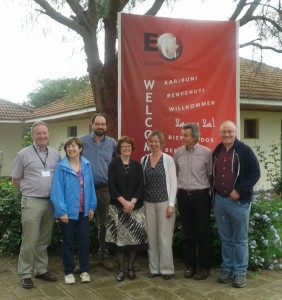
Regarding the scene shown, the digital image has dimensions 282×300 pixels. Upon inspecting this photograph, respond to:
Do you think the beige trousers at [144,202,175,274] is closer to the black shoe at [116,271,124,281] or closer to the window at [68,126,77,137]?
the black shoe at [116,271,124,281]

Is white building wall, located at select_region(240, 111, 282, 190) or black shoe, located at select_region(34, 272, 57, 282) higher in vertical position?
white building wall, located at select_region(240, 111, 282, 190)

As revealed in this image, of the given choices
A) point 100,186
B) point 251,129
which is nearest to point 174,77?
point 100,186

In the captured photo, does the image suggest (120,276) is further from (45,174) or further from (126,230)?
(45,174)

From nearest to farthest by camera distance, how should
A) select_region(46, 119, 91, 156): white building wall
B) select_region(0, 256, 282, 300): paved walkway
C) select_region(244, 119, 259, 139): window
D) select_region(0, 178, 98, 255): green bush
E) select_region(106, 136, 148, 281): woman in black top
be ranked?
select_region(0, 256, 282, 300): paved walkway < select_region(106, 136, 148, 281): woman in black top < select_region(0, 178, 98, 255): green bush < select_region(244, 119, 259, 139): window < select_region(46, 119, 91, 156): white building wall

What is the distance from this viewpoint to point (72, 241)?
429 centimetres

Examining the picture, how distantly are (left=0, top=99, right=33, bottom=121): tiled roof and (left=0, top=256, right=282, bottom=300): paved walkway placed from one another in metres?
15.6

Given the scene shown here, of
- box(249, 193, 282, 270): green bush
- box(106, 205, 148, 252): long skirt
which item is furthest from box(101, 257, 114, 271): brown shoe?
box(249, 193, 282, 270): green bush

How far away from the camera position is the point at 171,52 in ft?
17.8

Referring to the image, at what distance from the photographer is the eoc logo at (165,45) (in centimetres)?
533

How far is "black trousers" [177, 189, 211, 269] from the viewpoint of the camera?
432 cm

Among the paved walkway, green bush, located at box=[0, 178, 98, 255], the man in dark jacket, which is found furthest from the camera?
green bush, located at box=[0, 178, 98, 255]

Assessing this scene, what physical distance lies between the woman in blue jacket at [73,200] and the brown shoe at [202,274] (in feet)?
4.04

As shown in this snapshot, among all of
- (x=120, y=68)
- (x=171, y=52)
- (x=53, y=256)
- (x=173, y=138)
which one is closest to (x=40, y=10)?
(x=120, y=68)

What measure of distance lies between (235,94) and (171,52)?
1105mm
